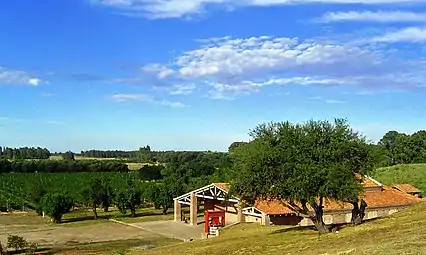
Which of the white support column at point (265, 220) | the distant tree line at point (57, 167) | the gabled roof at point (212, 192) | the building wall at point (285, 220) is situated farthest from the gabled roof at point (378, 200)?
the distant tree line at point (57, 167)

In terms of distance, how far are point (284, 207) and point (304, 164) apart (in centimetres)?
1870

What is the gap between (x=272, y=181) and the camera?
30922 mm

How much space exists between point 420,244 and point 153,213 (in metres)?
58.4

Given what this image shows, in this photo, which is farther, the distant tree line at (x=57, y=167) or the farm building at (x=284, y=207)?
the distant tree line at (x=57, y=167)

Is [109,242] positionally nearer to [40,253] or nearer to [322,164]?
[40,253]

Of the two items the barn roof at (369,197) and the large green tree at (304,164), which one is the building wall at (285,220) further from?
the large green tree at (304,164)

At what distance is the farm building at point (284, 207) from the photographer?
47.4m

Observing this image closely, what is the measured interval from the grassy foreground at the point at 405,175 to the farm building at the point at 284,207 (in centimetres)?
1976

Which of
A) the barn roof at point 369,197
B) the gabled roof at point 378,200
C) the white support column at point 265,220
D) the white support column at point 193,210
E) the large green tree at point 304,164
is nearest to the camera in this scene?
the large green tree at point 304,164

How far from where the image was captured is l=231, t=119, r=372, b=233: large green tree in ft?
98.7

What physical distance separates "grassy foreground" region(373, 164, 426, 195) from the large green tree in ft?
153

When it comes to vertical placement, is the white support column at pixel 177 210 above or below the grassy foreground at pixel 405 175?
below

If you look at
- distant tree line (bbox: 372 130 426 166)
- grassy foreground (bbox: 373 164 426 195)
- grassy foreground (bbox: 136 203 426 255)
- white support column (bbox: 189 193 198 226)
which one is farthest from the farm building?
distant tree line (bbox: 372 130 426 166)

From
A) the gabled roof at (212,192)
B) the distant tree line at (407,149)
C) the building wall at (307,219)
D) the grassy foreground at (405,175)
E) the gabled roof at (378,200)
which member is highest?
the distant tree line at (407,149)
